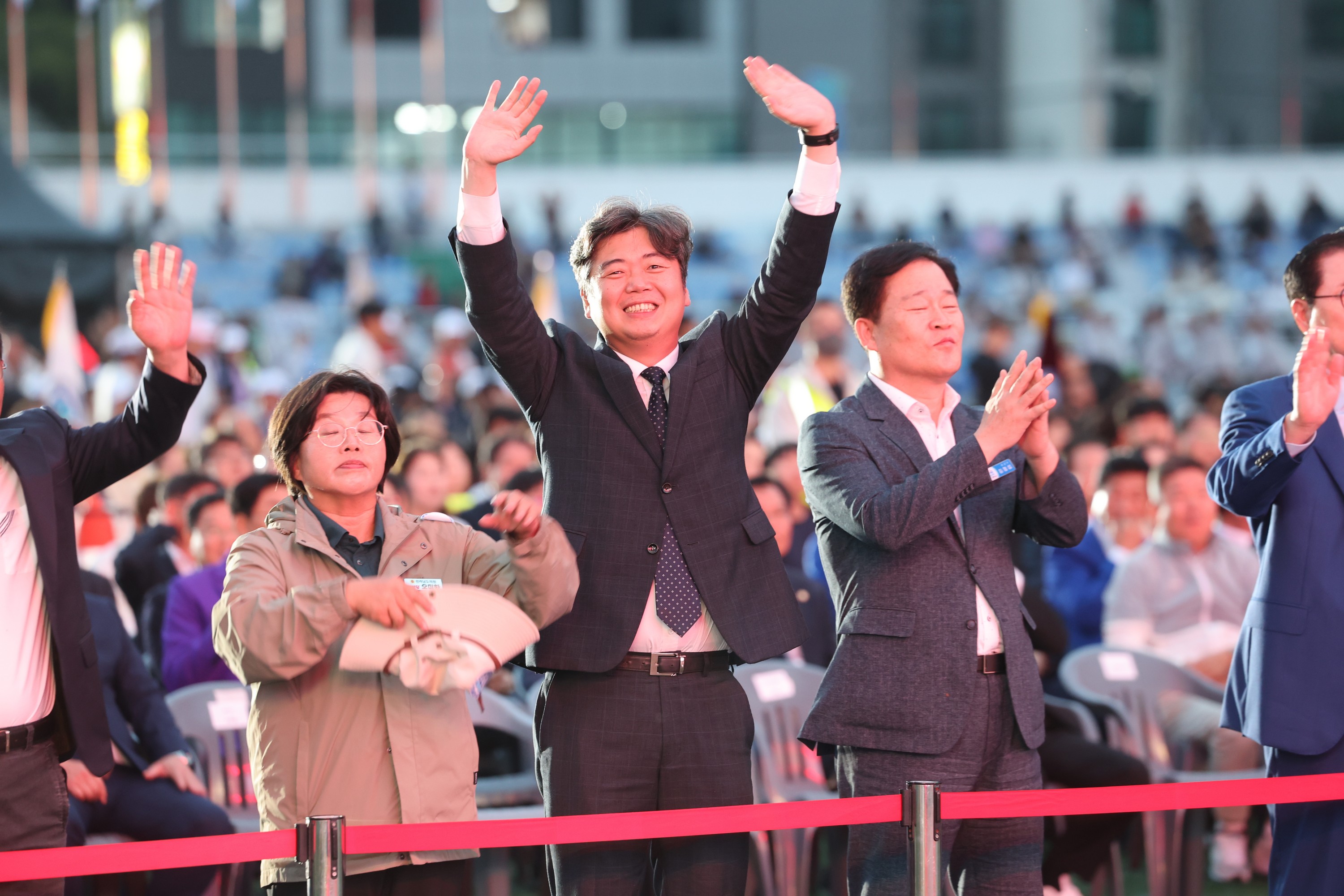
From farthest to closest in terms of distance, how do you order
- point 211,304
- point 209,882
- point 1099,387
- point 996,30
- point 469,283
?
point 996,30 → point 211,304 → point 1099,387 → point 209,882 → point 469,283

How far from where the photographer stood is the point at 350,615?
2658mm

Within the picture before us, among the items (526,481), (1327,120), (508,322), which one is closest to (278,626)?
(508,322)

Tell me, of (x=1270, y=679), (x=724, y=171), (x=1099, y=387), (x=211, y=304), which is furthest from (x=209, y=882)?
(x=724, y=171)

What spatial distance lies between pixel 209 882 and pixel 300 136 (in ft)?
71.4

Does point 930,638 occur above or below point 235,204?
below

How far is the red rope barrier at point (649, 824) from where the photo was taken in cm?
263

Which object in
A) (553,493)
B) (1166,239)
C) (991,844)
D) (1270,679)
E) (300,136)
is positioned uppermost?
(300,136)

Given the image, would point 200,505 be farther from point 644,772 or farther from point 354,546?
point 644,772

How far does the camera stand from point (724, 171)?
23.9 m

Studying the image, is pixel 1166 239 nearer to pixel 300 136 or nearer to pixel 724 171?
pixel 724 171

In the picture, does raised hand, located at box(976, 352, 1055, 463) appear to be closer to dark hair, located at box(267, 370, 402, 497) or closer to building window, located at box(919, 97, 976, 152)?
dark hair, located at box(267, 370, 402, 497)

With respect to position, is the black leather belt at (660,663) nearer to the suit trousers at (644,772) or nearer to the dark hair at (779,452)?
the suit trousers at (644,772)

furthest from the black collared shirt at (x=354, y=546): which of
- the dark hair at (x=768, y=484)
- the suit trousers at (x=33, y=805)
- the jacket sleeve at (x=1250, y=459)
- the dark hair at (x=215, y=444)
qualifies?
the dark hair at (x=215, y=444)

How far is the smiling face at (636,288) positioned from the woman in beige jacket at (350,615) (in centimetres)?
48
